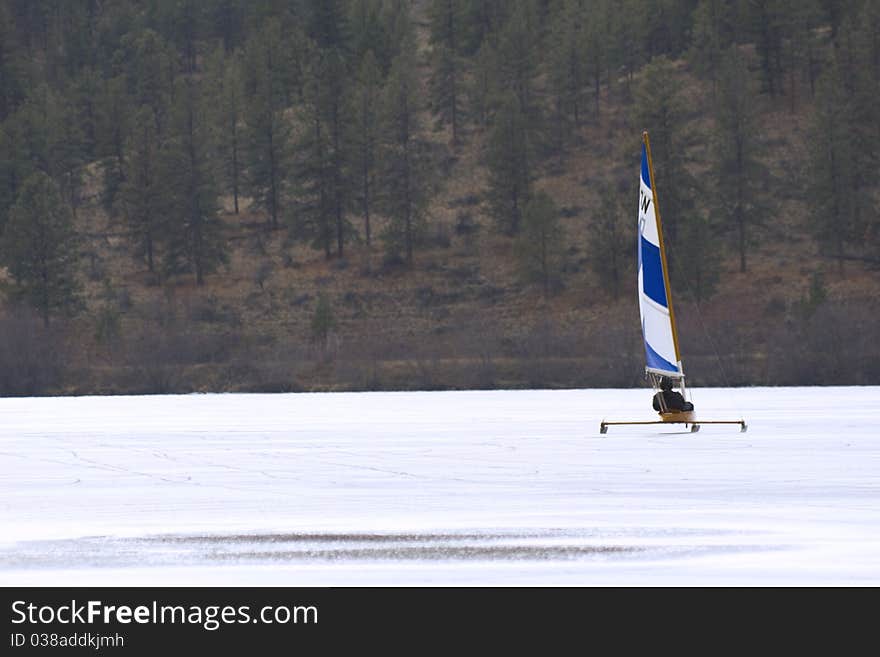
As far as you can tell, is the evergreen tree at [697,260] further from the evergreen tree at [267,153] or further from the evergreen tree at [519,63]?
the evergreen tree at [267,153]

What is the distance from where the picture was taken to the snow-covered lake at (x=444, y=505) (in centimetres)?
1431

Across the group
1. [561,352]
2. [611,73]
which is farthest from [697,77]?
[561,352]

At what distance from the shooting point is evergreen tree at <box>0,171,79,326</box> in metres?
95.0

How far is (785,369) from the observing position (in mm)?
75375

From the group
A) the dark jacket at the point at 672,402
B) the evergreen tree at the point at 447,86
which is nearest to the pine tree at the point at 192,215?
the evergreen tree at the point at 447,86

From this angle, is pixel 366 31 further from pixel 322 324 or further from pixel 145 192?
pixel 322 324

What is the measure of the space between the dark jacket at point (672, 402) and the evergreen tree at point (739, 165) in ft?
205

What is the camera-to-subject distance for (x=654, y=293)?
1454 inches

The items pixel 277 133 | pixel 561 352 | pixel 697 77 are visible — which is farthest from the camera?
pixel 697 77

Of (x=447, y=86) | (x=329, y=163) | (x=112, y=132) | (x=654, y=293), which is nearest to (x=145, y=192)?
(x=329, y=163)

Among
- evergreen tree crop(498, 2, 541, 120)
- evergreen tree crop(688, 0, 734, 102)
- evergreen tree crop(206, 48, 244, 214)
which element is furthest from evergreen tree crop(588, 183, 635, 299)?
evergreen tree crop(206, 48, 244, 214)

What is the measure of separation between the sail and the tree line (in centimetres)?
5443
